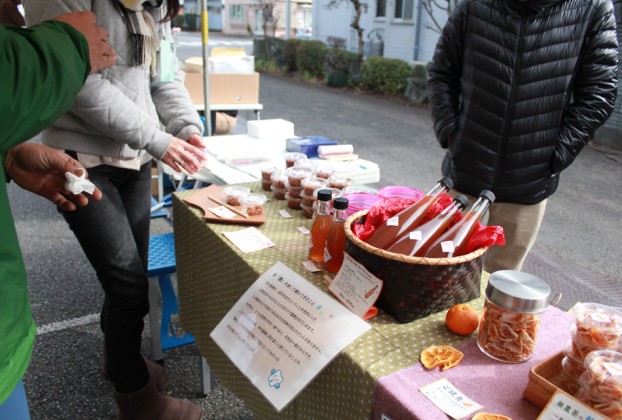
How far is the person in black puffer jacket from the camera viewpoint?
1930 millimetres

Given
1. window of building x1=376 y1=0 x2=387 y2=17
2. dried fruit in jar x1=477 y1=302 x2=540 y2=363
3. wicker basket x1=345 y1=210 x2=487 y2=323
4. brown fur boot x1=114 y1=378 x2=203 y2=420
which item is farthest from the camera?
→ window of building x1=376 y1=0 x2=387 y2=17

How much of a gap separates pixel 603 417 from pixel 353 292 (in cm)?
59

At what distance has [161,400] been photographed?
1883 mm

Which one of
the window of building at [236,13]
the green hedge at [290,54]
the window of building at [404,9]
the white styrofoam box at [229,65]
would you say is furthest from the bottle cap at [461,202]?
the window of building at [236,13]

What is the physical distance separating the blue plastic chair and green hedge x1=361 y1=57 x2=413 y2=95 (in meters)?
8.97

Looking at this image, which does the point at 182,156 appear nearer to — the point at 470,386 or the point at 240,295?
the point at 240,295

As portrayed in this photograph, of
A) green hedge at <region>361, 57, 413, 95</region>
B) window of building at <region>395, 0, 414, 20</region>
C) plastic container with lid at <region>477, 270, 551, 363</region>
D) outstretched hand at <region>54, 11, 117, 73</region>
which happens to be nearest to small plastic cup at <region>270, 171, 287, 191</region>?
outstretched hand at <region>54, 11, 117, 73</region>

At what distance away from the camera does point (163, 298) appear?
2414 millimetres

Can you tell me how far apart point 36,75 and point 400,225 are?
0.87m

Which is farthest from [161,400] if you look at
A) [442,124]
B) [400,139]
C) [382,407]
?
[400,139]

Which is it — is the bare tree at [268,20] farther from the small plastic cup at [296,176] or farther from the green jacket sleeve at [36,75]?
the green jacket sleeve at [36,75]

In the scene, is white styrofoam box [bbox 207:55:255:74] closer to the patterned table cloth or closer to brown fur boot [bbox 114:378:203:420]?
the patterned table cloth

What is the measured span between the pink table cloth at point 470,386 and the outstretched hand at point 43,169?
1.00 metres

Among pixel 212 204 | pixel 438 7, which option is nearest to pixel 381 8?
pixel 438 7
